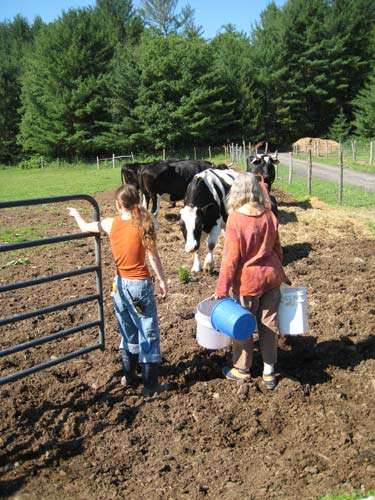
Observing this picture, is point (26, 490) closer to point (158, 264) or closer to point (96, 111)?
point (158, 264)

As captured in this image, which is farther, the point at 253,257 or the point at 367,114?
the point at 367,114

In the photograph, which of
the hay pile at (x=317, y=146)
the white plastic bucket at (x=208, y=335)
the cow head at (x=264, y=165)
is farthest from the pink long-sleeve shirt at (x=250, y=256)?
the hay pile at (x=317, y=146)

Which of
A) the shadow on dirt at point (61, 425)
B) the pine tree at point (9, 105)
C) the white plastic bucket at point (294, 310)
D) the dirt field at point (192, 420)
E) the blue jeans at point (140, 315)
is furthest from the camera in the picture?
the pine tree at point (9, 105)

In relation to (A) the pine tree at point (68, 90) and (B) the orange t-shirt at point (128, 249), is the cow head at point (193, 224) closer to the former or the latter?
(B) the orange t-shirt at point (128, 249)

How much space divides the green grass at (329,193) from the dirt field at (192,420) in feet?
28.5

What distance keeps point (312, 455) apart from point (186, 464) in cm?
92

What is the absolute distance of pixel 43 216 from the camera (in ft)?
45.0

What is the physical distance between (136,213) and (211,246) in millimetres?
4220

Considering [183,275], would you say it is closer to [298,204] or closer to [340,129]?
[298,204]

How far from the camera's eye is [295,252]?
29.3ft

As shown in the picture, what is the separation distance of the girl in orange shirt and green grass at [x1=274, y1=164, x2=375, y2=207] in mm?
10857

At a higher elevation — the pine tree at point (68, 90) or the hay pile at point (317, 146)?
the pine tree at point (68, 90)

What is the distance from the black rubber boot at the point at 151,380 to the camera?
14.0 ft

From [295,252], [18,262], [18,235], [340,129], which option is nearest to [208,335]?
[295,252]
